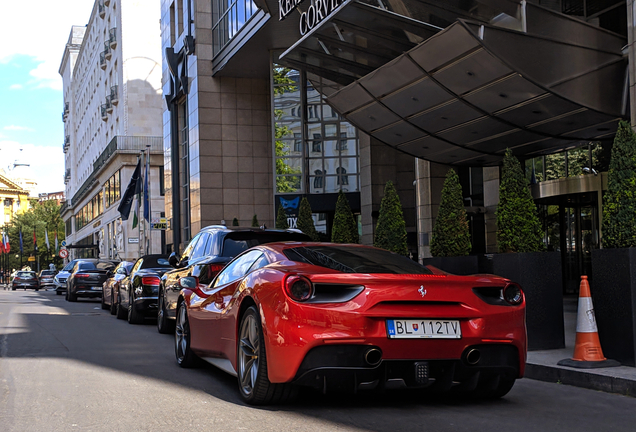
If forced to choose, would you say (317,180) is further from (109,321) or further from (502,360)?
(502,360)

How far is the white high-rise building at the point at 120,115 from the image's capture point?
58.0 meters

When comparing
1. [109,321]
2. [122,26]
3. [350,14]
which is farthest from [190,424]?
[122,26]

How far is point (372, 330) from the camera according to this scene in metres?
5.35

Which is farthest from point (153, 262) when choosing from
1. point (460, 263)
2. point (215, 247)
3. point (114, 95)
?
point (114, 95)

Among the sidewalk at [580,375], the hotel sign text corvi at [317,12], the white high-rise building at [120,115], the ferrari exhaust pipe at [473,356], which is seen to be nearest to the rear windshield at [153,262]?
the hotel sign text corvi at [317,12]

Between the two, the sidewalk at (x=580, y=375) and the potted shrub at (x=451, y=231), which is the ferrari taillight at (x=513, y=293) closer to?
the sidewalk at (x=580, y=375)

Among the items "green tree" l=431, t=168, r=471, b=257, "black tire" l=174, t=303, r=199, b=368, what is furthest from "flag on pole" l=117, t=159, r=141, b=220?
"black tire" l=174, t=303, r=199, b=368

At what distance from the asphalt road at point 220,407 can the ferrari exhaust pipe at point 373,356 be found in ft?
1.30

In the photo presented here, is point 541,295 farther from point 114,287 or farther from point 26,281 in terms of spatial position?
point 26,281

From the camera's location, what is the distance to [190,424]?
527cm

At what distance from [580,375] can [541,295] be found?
Answer: 2.02m

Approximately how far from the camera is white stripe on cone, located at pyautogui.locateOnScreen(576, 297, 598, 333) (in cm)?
748

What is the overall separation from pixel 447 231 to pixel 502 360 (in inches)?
262

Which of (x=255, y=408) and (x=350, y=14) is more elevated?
(x=350, y=14)
